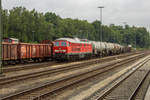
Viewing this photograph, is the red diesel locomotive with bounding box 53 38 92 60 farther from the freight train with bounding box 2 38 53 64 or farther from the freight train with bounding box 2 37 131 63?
the freight train with bounding box 2 38 53 64

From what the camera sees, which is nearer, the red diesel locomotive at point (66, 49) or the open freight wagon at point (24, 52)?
the open freight wagon at point (24, 52)

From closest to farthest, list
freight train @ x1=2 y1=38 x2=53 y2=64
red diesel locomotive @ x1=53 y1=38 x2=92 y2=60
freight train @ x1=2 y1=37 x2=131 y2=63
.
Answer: freight train @ x1=2 y1=38 x2=53 y2=64
freight train @ x1=2 y1=37 x2=131 y2=63
red diesel locomotive @ x1=53 y1=38 x2=92 y2=60

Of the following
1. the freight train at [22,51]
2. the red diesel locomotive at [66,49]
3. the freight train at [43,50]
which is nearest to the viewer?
the freight train at [22,51]

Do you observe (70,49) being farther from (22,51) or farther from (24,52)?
(22,51)

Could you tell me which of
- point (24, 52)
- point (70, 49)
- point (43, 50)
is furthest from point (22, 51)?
point (70, 49)

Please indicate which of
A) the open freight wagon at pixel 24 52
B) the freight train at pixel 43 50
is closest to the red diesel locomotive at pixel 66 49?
the freight train at pixel 43 50

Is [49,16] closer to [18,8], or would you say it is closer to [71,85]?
[18,8]

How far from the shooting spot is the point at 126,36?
494ft

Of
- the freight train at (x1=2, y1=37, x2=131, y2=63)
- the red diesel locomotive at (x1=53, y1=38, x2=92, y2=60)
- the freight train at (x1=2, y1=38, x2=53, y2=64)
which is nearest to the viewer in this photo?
the freight train at (x1=2, y1=38, x2=53, y2=64)

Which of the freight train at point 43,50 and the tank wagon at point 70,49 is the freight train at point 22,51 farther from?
the tank wagon at point 70,49

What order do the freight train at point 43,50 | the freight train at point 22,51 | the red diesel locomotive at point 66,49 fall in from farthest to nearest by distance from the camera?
the red diesel locomotive at point 66,49 < the freight train at point 43,50 < the freight train at point 22,51

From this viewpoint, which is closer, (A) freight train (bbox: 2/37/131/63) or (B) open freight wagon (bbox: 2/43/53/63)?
(B) open freight wagon (bbox: 2/43/53/63)

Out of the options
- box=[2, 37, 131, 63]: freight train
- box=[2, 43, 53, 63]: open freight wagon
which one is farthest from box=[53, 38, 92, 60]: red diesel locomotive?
box=[2, 43, 53, 63]: open freight wagon

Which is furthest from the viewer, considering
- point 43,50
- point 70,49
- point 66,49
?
point 43,50
